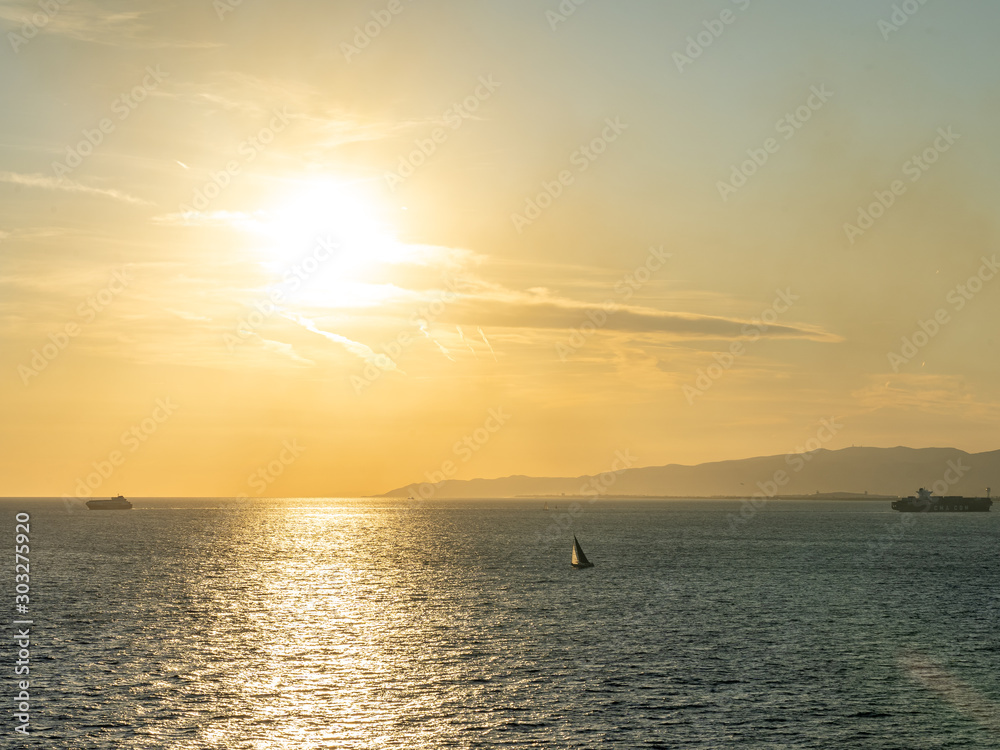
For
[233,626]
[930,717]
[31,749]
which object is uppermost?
[233,626]

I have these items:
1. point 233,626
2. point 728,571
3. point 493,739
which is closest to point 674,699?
point 493,739

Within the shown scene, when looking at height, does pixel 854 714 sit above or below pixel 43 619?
below

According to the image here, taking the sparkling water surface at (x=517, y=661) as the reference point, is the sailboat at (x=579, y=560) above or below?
above

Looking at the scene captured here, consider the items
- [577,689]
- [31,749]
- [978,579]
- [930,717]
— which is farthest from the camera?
[978,579]

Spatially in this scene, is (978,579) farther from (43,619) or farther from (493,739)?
(43,619)

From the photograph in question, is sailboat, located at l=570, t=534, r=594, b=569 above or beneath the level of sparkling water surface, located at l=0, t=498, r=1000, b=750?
above

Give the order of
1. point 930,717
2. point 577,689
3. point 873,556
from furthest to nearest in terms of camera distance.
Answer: point 873,556
point 577,689
point 930,717

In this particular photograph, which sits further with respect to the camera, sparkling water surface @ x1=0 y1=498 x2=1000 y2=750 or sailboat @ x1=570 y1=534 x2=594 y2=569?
sailboat @ x1=570 y1=534 x2=594 y2=569

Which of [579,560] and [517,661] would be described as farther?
[579,560]

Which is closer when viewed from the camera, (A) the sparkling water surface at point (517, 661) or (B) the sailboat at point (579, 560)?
(A) the sparkling water surface at point (517, 661)

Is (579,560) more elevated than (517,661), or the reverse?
(579,560)

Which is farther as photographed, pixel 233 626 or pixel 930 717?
pixel 233 626

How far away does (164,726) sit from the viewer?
2000 inches

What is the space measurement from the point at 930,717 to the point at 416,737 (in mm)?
30881
